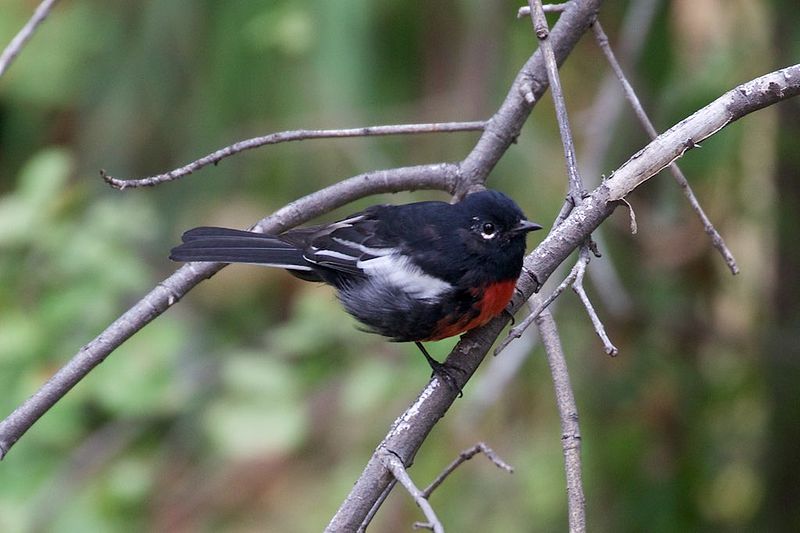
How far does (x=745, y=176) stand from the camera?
3.88 metres

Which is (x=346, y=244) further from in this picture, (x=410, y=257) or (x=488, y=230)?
(x=488, y=230)

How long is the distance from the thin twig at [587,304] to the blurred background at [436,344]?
1.30 meters

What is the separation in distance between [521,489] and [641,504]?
52 cm

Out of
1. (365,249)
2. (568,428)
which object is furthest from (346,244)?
(568,428)

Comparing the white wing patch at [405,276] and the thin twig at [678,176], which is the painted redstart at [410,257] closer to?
the white wing patch at [405,276]

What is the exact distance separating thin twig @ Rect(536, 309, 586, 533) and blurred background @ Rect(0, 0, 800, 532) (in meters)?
1.10

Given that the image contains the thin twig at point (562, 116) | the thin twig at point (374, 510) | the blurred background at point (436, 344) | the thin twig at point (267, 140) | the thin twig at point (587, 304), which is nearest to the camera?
the thin twig at point (587, 304)

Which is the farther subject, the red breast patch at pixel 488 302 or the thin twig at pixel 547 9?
the red breast patch at pixel 488 302

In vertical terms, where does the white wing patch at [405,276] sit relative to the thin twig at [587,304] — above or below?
above

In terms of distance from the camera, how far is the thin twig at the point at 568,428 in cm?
178

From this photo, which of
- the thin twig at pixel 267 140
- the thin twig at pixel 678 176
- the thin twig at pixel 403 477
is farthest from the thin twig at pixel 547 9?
the thin twig at pixel 403 477

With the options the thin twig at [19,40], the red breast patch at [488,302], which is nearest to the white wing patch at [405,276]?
the red breast patch at [488,302]

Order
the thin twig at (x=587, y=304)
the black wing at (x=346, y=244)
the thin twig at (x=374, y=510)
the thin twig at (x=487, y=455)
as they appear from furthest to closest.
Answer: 1. the black wing at (x=346, y=244)
2. the thin twig at (x=487, y=455)
3. the thin twig at (x=374, y=510)
4. the thin twig at (x=587, y=304)

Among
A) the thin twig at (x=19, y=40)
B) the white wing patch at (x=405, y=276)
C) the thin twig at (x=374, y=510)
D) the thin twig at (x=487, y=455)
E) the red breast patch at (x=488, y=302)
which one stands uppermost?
the thin twig at (x=19, y=40)
